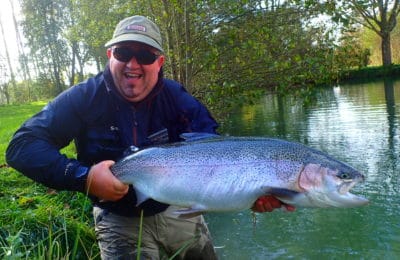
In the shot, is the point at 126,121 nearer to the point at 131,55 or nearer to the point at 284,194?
the point at 131,55

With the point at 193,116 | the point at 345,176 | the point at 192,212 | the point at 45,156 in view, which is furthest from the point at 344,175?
the point at 45,156

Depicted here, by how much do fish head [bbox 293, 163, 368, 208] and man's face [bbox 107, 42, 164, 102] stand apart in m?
1.49

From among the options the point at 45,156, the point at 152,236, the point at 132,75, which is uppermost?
the point at 132,75

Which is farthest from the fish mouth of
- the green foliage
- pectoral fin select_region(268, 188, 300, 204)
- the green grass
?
the green foliage

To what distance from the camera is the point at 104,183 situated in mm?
2930

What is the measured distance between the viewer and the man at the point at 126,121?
135 inches

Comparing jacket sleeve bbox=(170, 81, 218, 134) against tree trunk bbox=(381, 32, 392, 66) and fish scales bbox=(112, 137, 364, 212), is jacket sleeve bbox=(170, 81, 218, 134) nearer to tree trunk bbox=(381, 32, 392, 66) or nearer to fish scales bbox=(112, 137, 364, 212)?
fish scales bbox=(112, 137, 364, 212)

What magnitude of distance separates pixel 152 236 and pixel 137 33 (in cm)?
172

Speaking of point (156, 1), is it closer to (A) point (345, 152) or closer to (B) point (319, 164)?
(A) point (345, 152)

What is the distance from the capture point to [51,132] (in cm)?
326

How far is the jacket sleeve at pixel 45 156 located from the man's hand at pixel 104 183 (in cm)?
6

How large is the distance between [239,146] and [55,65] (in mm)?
48308

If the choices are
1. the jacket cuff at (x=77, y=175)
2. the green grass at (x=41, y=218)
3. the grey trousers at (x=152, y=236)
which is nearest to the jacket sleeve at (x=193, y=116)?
the grey trousers at (x=152, y=236)

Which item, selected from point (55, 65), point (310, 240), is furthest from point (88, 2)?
point (55, 65)
